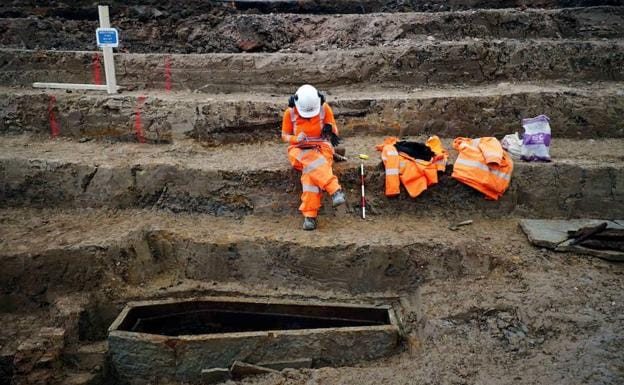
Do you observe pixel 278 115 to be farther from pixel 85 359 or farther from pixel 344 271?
pixel 85 359

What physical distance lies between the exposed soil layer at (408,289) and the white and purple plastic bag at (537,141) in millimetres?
808

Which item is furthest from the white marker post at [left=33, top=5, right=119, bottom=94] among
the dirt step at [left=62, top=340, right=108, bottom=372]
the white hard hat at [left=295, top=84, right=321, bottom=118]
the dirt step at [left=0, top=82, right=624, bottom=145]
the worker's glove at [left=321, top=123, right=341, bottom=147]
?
the dirt step at [left=62, top=340, right=108, bottom=372]

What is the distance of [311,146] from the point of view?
4.67 metres

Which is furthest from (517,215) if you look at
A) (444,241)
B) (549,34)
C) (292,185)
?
(549,34)

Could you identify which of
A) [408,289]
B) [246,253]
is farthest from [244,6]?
[408,289]

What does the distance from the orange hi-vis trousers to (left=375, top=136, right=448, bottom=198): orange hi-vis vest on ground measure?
2.11 ft

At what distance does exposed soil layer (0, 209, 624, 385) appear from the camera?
3.50 metres

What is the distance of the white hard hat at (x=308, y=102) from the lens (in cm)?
445

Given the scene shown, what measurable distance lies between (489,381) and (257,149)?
363 centimetres

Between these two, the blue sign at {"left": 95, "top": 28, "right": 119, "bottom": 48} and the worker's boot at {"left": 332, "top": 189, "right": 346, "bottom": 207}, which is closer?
the worker's boot at {"left": 332, "top": 189, "right": 346, "bottom": 207}

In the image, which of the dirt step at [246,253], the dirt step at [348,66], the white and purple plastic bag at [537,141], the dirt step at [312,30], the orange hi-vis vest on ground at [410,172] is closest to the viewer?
the dirt step at [246,253]

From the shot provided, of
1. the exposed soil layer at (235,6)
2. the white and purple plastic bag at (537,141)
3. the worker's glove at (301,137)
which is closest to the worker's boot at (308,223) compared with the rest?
the worker's glove at (301,137)

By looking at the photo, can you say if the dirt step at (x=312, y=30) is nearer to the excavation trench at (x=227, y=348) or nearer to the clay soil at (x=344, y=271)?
the clay soil at (x=344, y=271)

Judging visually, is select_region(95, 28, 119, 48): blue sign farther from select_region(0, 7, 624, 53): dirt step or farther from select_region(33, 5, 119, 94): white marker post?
select_region(0, 7, 624, 53): dirt step
